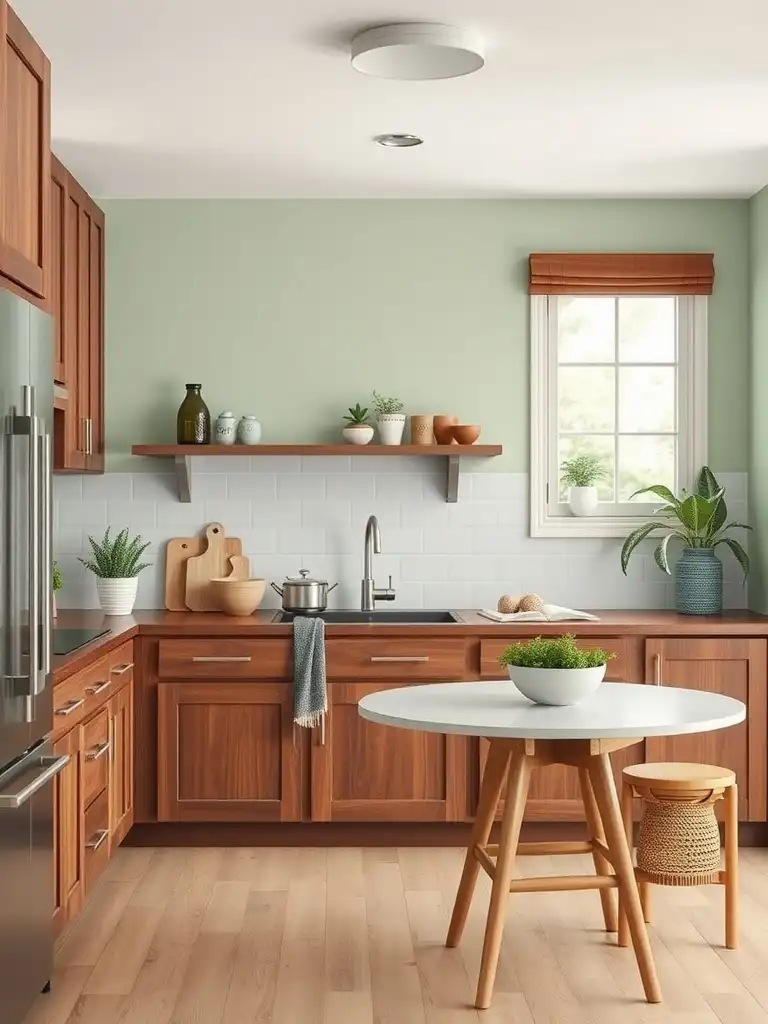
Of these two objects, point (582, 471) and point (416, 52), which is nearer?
point (416, 52)

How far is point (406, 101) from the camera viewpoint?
411 centimetres

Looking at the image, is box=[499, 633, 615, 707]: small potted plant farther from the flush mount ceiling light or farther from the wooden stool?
the flush mount ceiling light

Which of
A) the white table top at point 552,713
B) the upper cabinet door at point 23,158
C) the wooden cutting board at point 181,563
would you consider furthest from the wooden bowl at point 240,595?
the upper cabinet door at point 23,158

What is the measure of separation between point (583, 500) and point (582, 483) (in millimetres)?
77

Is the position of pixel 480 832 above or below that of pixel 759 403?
below

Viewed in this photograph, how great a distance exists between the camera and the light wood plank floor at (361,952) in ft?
10.9

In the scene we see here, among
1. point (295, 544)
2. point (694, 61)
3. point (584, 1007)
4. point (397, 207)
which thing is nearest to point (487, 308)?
point (397, 207)

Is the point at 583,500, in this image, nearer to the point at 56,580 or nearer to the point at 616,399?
Result: the point at 616,399

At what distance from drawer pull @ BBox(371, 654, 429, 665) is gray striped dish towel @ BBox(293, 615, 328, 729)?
0.22 m

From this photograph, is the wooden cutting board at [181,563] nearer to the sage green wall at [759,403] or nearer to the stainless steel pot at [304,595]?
the stainless steel pot at [304,595]

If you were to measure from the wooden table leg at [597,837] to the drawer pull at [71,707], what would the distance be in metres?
1.49

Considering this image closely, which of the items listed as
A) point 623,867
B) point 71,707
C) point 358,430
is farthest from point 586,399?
point 71,707

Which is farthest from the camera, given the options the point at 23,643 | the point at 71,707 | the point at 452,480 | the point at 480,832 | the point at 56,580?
the point at 452,480

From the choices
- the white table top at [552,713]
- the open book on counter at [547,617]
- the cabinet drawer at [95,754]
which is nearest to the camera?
the white table top at [552,713]
